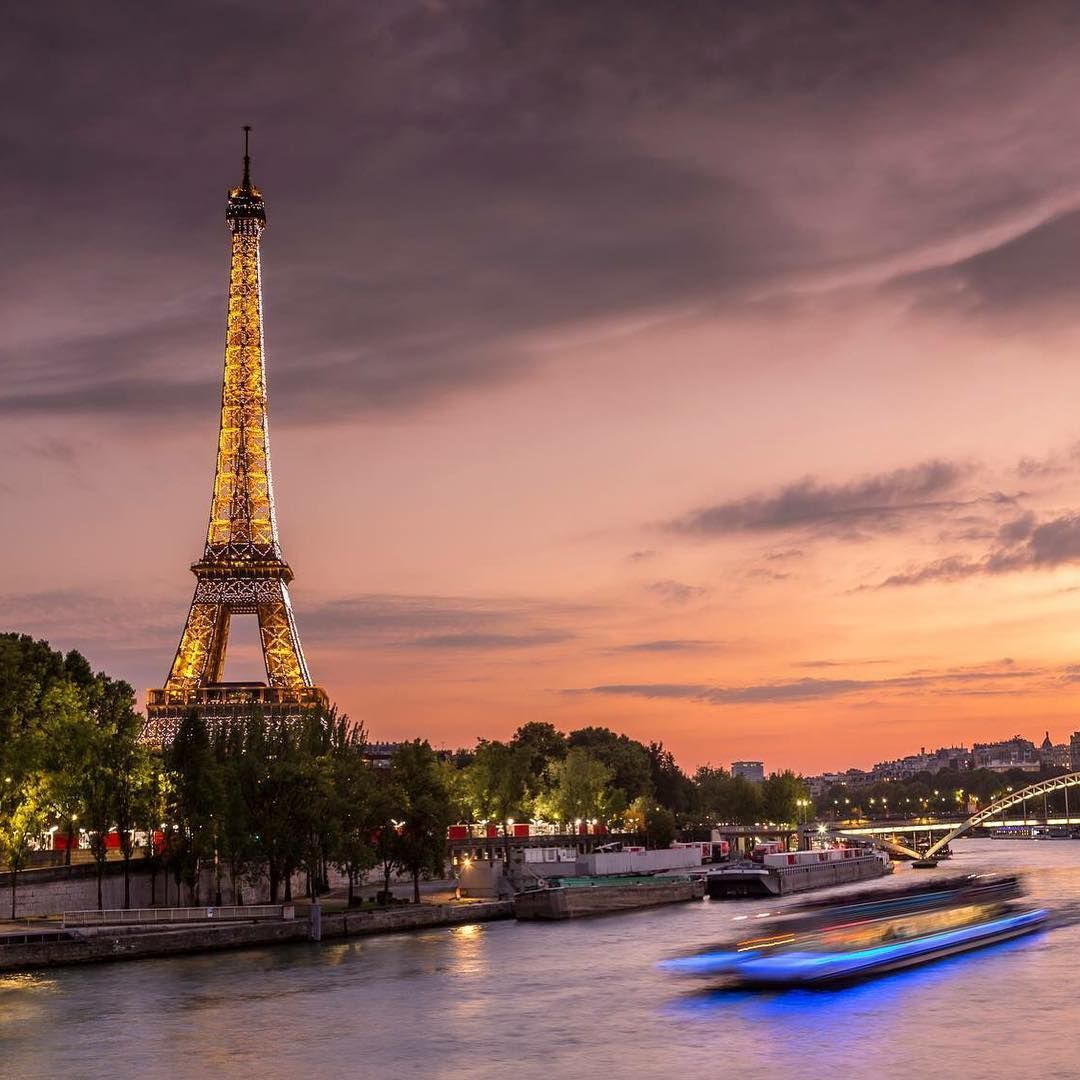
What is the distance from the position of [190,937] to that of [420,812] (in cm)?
2284

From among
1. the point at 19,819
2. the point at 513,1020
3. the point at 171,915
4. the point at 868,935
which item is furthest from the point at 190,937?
the point at 868,935

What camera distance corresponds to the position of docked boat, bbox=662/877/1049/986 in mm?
46438

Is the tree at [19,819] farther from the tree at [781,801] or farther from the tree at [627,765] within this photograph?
the tree at [781,801]

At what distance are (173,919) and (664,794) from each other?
12366 centimetres

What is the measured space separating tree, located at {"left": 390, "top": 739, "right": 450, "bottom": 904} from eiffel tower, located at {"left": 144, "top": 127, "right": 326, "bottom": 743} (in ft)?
112

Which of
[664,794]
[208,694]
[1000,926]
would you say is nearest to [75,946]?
[1000,926]

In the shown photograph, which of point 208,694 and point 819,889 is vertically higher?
point 208,694

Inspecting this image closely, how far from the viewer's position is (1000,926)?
63156 millimetres

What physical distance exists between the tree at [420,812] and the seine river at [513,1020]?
18259 millimetres

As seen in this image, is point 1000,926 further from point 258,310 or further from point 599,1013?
point 258,310

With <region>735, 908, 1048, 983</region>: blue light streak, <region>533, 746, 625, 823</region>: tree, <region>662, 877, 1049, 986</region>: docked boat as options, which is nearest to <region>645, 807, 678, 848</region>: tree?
<region>533, 746, 625, 823</region>: tree

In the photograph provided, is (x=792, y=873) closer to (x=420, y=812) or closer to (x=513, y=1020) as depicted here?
(x=420, y=812)

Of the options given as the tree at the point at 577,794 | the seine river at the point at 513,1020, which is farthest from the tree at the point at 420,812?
the tree at the point at 577,794

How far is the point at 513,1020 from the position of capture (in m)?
42.9
